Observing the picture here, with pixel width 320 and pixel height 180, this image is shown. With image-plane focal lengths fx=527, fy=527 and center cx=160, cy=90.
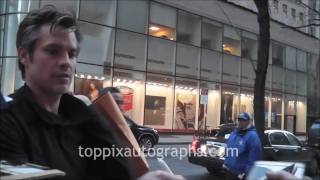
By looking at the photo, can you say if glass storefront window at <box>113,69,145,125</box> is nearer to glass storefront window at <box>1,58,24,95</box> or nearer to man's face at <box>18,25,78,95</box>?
glass storefront window at <box>1,58,24,95</box>

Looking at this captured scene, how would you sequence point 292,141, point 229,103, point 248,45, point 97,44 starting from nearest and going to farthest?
1. point 292,141
2. point 97,44
3. point 229,103
4. point 248,45

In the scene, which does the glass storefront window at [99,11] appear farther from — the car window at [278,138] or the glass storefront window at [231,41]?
the car window at [278,138]

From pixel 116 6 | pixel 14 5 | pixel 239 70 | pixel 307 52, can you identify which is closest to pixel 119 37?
pixel 116 6

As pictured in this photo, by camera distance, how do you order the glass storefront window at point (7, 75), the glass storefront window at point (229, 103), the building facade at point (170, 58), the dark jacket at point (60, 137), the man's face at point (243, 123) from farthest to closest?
the glass storefront window at point (229, 103) → the building facade at point (170, 58) → the glass storefront window at point (7, 75) → the man's face at point (243, 123) → the dark jacket at point (60, 137)

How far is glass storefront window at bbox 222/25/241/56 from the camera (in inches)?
1417

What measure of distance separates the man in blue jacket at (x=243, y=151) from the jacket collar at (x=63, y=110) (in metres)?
6.60

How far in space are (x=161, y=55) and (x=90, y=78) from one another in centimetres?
545

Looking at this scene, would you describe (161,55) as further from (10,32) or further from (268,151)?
(268,151)

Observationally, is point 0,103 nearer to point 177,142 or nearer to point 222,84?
point 177,142

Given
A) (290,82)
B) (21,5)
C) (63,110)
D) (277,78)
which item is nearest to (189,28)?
(21,5)

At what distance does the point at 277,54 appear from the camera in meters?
42.4

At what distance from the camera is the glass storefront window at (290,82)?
43.6m

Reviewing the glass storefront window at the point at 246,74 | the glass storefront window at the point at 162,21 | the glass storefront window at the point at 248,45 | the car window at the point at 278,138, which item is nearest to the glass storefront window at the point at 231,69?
the glass storefront window at the point at 246,74

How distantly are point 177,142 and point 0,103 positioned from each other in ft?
84.2
